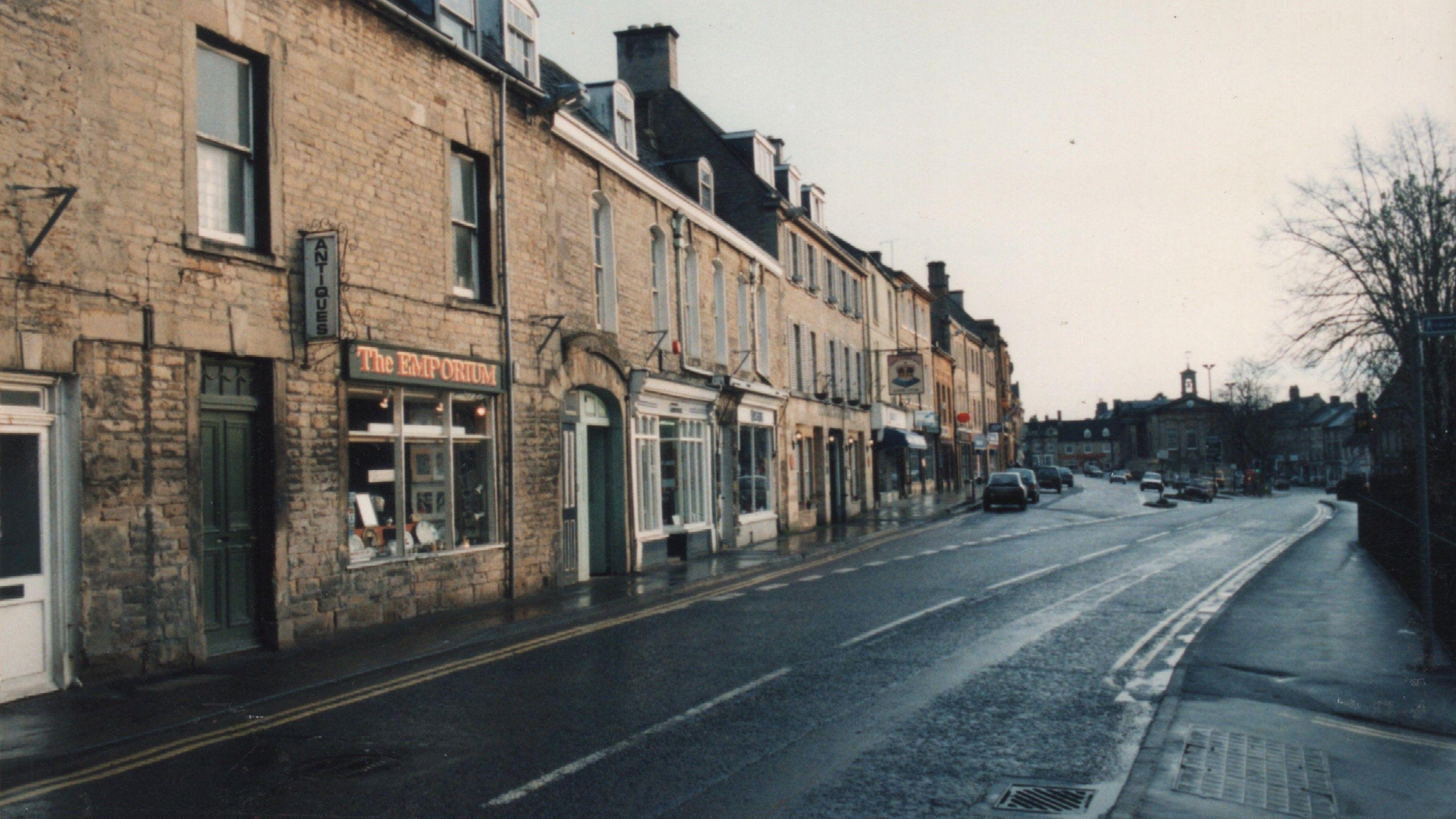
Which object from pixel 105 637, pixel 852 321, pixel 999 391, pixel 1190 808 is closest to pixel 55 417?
pixel 105 637

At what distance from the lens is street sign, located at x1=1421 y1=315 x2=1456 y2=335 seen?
28.9ft

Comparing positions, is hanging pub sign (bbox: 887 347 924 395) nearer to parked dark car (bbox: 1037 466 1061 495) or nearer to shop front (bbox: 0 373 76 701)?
parked dark car (bbox: 1037 466 1061 495)

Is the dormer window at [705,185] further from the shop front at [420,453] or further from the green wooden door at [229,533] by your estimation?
the green wooden door at [229,533]

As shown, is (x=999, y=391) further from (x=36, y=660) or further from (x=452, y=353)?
(x=36, y=660)

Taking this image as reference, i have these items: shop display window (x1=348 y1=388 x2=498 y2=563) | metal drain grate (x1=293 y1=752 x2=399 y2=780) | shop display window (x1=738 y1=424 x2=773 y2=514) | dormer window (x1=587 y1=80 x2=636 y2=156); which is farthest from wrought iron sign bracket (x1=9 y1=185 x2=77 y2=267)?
shop display window (x1=738 y1=424 x2=773 y2=514)

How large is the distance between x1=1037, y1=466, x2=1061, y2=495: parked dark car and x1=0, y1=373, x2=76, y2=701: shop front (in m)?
63.1

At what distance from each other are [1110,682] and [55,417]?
31.0 ft

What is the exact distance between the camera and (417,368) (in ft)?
45.8

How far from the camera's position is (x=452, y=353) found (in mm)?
14797

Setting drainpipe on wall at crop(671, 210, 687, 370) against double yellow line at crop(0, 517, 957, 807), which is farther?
drainpipe on wall at crop(671, 210, 687, 370)

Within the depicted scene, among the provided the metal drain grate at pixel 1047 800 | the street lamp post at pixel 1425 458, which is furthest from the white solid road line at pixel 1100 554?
A: the metal drain grate at pixel 1047 800

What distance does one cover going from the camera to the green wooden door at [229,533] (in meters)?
11.2

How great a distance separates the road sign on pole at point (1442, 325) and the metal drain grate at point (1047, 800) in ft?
17.6

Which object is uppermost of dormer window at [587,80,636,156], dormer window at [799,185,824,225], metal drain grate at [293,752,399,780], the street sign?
dormer window at [799,185,824,225]
